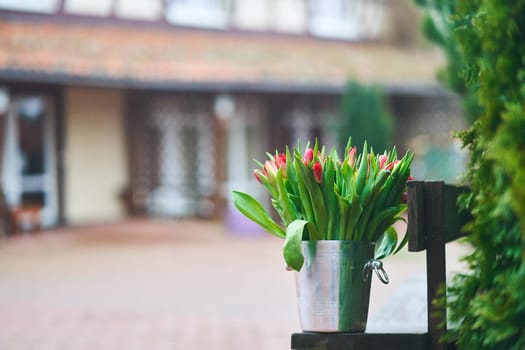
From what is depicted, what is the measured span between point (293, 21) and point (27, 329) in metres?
13.7

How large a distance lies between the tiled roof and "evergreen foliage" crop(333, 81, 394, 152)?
1.09m

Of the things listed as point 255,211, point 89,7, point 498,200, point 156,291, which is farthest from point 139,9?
point 498,200

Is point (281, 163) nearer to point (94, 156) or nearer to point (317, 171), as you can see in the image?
point (317, 171)

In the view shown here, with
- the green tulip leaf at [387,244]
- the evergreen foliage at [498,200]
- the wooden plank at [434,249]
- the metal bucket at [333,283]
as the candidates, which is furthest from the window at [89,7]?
the evergreen foliage at [498,200]

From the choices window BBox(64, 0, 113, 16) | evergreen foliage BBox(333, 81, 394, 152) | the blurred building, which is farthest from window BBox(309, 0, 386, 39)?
window BBox(64, 0, 113, 16)

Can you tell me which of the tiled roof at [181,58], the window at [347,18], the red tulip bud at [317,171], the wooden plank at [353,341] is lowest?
the wooden plank at [353,341]

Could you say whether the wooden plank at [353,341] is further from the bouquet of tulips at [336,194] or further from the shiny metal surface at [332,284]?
the bouquet of tulips at [336,194]

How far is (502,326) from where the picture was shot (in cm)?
235

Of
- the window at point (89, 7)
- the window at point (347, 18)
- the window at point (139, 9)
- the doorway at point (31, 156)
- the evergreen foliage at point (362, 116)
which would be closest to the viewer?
the doorway at point (31, 156)

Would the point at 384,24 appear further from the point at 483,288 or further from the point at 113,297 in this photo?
the point at 483,288

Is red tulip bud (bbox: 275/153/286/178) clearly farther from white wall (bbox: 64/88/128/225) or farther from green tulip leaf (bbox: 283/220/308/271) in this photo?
white wall (bbox: 64/88/128/225)

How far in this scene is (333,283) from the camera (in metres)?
3.08

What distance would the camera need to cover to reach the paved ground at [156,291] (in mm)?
7121

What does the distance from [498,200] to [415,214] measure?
0.63m
